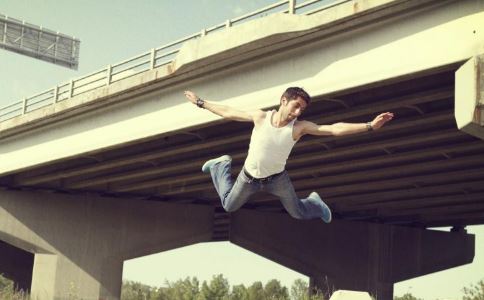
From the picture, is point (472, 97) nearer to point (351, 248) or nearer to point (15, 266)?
point (351, 248)

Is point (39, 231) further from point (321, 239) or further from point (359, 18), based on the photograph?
point (359, 18)

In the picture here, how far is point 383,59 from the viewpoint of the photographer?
15.4 metres

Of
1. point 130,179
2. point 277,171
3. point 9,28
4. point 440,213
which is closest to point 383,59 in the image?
point 277,171

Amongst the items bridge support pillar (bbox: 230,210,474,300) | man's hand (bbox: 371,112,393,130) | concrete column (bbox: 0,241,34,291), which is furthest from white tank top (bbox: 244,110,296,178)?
concrete column (bbox: 0,241,34,291)

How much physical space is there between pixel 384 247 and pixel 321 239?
4431 millimetres

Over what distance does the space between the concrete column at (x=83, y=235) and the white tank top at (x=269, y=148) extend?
27.6 metres

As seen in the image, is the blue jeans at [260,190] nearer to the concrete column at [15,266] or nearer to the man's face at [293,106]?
the man's face at [293,106]

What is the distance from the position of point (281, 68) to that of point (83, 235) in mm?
20770

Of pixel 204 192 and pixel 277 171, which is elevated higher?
pixel 204 192

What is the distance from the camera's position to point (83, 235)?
116 ft

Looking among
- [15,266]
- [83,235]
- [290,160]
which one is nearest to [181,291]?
[15,266]

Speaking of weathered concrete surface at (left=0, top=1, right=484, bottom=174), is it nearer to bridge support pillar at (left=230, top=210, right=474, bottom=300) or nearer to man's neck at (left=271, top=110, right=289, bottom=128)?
man's neck at (left=271, top=110, right=289, bottom=128)

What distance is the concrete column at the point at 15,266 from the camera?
46750 millimetres

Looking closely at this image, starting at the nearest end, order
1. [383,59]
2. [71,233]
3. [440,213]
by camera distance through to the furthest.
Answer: [383,59], [71,233], [440,213]
